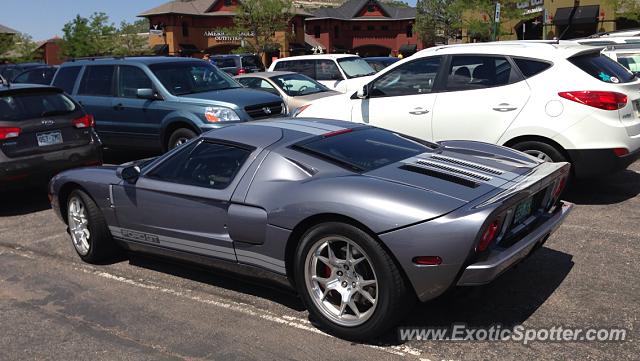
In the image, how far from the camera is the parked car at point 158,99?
9.20 m

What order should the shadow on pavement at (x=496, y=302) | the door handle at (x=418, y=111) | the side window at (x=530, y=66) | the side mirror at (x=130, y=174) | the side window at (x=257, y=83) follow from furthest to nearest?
the side window at (x=257, y=83)
the door handle at (x=418, y=111)
the side window at (x=530, y=66)
the side mirror at (x=130, y=174)
the shadow on pavement at (x=496, y=302)

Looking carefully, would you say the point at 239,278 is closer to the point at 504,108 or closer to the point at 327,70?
the point at 504,108

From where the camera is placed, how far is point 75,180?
220 inches

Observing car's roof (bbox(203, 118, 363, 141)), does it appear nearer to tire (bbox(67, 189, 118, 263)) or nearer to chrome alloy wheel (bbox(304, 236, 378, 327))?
chrome alloy wheel (bbox(304, 236, 378, 327))

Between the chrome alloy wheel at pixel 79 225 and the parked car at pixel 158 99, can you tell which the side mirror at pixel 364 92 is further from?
the chrome alloy wheel at pixel 79 225

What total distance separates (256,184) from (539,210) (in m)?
1.93

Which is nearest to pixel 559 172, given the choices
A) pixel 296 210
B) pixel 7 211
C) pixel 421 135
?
pixel 296 210

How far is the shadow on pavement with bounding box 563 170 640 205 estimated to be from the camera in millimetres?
6945

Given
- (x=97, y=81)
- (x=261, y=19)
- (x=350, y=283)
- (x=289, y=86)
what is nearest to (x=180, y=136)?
(x=97, y=81)

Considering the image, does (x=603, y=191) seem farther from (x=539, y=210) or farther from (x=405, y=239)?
(x=405, y=239)

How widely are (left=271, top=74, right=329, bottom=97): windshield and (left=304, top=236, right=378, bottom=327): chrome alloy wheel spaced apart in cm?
929

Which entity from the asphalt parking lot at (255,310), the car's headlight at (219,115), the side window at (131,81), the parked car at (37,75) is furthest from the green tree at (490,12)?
the asphalt parking lot at (255,310)

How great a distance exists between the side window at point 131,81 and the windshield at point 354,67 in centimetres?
637

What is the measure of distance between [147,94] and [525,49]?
216 inches
